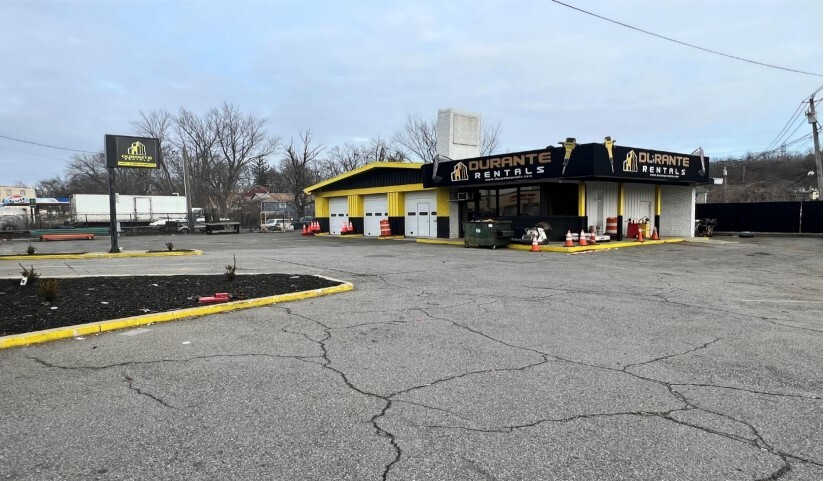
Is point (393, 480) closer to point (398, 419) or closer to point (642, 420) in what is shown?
point (398, 419)

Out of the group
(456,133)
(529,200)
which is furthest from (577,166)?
(456,133)

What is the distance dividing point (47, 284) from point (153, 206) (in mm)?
42350

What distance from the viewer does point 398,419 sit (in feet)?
12.1

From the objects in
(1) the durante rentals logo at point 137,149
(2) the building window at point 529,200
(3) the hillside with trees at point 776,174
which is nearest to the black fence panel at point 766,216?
(3) the hillside with trees at point 776,174

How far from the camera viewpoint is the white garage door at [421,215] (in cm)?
2734

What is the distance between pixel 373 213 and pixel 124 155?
50.2 ft

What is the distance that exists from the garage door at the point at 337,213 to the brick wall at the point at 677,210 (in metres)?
19.3

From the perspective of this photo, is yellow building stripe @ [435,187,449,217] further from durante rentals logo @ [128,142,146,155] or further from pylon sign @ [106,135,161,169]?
durante rentals logo @ [128,142,146,155]

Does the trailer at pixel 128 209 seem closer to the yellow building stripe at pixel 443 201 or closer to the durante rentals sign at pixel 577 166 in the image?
the yellow building stripe at pixel 443 201

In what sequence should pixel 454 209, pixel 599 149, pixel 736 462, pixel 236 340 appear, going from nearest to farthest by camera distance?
pixel 736 462, pixel 236 340, pixel 599 149, pixel 454 209

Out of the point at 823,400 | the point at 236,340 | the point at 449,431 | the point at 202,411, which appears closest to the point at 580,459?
the point at 449,431

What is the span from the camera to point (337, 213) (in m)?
34.6

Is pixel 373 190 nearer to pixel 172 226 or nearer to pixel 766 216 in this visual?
pixel 172 226

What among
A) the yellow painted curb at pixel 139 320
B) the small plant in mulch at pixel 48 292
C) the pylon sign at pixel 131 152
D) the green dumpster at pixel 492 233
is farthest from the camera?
the green dumpster at pixel 492 233
